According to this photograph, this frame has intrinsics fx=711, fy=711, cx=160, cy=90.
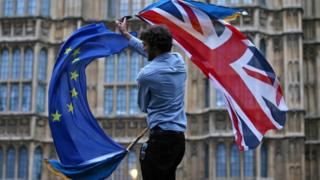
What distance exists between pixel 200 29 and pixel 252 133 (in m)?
1.38

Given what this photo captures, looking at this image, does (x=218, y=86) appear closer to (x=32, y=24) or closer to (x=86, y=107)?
(x=86, y=107)

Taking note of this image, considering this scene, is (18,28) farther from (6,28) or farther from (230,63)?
(230,63)

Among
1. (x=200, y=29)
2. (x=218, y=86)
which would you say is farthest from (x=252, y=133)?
(x=200, y=29)

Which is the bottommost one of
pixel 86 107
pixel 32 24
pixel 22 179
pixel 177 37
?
pixel 22 179

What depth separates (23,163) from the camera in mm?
26031

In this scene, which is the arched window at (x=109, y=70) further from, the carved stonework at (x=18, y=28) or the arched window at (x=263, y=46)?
the arched window at (x=263, y=46)

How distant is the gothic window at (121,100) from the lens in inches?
1041

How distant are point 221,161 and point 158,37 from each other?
20319 mm

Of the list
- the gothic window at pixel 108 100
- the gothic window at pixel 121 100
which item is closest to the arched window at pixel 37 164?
the gothic window at pixel 108 100

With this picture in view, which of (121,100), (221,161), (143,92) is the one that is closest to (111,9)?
(121,100)

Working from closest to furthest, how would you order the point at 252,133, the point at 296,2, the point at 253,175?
the point at 252,133, the point at 253,175, the point at 296,2

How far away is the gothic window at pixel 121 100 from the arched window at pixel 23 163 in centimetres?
373

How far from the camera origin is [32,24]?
2714cm

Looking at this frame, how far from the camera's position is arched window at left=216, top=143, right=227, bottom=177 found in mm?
25055
